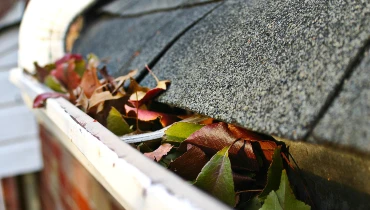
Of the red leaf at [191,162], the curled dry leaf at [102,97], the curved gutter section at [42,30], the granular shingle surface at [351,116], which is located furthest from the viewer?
the curved gutter section at [42,30]

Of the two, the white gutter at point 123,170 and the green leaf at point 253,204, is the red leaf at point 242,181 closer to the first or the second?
the green leaf at point 253,204

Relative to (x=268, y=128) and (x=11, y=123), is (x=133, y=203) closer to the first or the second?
(x=268, y=128)

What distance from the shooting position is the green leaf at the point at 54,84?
157 centimetres

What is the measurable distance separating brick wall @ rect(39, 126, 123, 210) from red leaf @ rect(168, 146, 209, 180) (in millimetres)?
232

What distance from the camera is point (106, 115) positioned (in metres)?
1.15

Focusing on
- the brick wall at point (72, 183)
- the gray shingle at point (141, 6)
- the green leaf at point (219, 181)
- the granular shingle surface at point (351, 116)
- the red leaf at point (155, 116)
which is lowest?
the brick wall at point (72, 183)

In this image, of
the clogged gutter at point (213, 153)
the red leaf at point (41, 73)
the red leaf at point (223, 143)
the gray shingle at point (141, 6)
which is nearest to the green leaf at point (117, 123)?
the clogged gutter at point (213, 153)

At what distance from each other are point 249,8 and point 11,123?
10.3 ft

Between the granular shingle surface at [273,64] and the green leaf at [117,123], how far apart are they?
0.14 metres

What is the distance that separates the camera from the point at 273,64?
691 mm

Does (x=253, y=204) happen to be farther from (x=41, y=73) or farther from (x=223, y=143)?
(x=41, y=73)

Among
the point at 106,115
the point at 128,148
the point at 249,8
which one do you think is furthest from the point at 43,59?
the point at 128,148

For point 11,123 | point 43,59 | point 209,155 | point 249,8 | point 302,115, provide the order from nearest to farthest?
point 302,115 → point 209,155 → point 249,8 → point 43,59 → point 11,123

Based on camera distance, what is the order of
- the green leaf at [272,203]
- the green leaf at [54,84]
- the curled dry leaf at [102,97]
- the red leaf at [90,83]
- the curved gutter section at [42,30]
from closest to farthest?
the green leaf at [272,203]
the curled dry leaf at [102,97]
the red leaf at [90,83]
the green leaf at [54,84]
the curved gutter section at [42,30]
